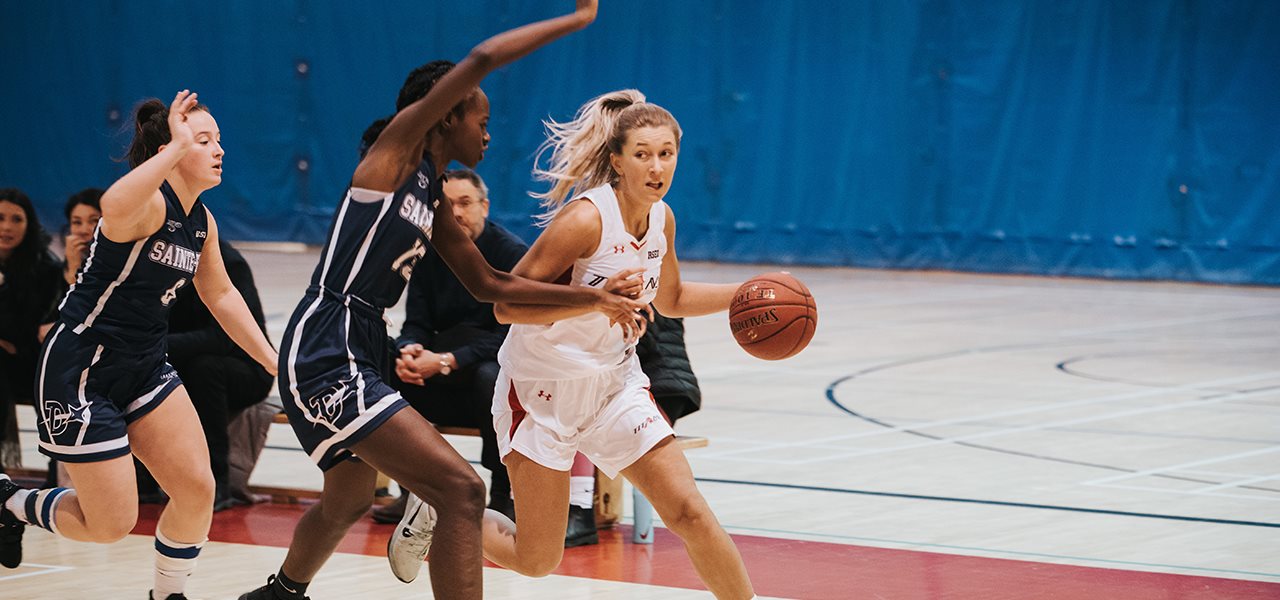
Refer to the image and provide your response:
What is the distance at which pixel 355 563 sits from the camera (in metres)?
5.55

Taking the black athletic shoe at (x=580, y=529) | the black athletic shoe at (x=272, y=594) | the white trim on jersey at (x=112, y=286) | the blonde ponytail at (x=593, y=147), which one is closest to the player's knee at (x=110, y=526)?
the black athletic shoe at (x=272, y=594)

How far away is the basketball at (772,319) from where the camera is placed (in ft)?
15.1

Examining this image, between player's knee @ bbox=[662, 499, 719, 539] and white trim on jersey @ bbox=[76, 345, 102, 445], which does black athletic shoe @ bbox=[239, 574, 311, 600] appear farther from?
player's knee @ bbox=[662, 499, 719, 539]

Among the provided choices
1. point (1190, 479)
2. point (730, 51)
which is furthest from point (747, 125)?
point (1190, 479)

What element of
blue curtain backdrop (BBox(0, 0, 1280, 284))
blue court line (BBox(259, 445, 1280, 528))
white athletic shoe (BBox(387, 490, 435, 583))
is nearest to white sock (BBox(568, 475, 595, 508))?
blue court line (BBox(259, 445, 1280, 528))

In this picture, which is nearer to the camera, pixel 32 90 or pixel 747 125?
pixel 747 125

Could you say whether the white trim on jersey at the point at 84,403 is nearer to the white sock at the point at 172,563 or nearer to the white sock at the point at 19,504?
the white sock at the point at 172,563

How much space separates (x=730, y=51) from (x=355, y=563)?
573 inches

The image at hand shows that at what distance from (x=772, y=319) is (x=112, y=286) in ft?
5.90

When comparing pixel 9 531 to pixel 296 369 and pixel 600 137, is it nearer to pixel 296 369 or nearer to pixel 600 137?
pixel 296 369

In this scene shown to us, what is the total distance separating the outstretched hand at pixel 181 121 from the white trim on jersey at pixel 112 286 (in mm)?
321

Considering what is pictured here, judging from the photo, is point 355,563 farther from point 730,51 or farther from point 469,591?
point 730,51

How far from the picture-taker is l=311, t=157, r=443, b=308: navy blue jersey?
3.96 metres

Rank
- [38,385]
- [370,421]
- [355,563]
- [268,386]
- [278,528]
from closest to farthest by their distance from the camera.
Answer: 1. [370,421]
2. [38,385]
3. [355,563]
4. [278,528]
5. [268,386]
